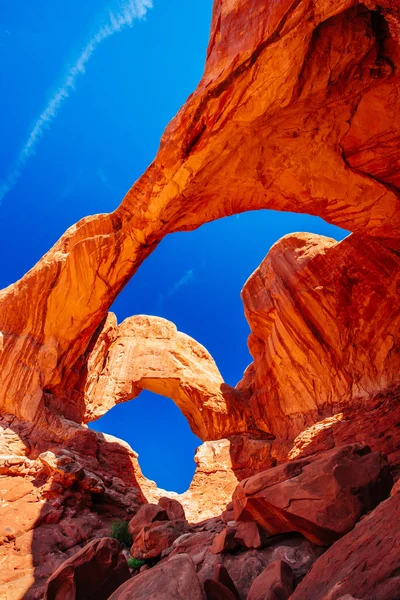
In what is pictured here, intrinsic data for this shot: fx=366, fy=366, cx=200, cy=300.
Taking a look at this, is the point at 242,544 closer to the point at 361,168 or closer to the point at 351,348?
the point at 361,168

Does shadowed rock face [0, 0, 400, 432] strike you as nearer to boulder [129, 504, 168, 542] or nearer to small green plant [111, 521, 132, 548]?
small green plant [111, 521, 132, 548]

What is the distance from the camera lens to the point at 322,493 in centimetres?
441

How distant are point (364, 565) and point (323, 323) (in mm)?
13911

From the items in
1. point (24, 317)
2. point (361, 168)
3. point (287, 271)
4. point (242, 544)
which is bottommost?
point (242, 544)

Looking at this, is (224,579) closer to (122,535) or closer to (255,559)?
(255,559)

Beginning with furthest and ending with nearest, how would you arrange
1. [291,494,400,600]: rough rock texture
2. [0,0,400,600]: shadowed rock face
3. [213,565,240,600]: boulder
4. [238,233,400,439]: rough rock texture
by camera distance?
[238,233,400,439]: rough rock texture → [0,0,400,600]: shadowed rock face → [213,565,240,600]: boulder → [291,494,400,600]: rough rock texture

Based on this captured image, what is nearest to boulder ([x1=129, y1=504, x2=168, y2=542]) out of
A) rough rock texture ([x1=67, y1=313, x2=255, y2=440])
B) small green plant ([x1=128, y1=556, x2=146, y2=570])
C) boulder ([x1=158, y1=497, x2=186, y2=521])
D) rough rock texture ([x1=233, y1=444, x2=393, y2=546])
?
boulder ([x1=158, y1=497, x2=186, y2=521])

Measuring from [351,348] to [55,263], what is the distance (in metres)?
13.1

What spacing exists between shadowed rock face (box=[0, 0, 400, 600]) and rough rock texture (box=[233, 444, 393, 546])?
154 centimetres

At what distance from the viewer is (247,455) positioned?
19.3 m

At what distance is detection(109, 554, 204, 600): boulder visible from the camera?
354 cm

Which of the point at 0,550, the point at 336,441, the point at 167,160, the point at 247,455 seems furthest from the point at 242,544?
the point at 247,455

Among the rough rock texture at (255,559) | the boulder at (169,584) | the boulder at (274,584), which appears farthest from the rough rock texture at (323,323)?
the boulder at (169,584)

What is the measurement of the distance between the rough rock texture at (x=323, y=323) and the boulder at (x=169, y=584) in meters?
11.6
